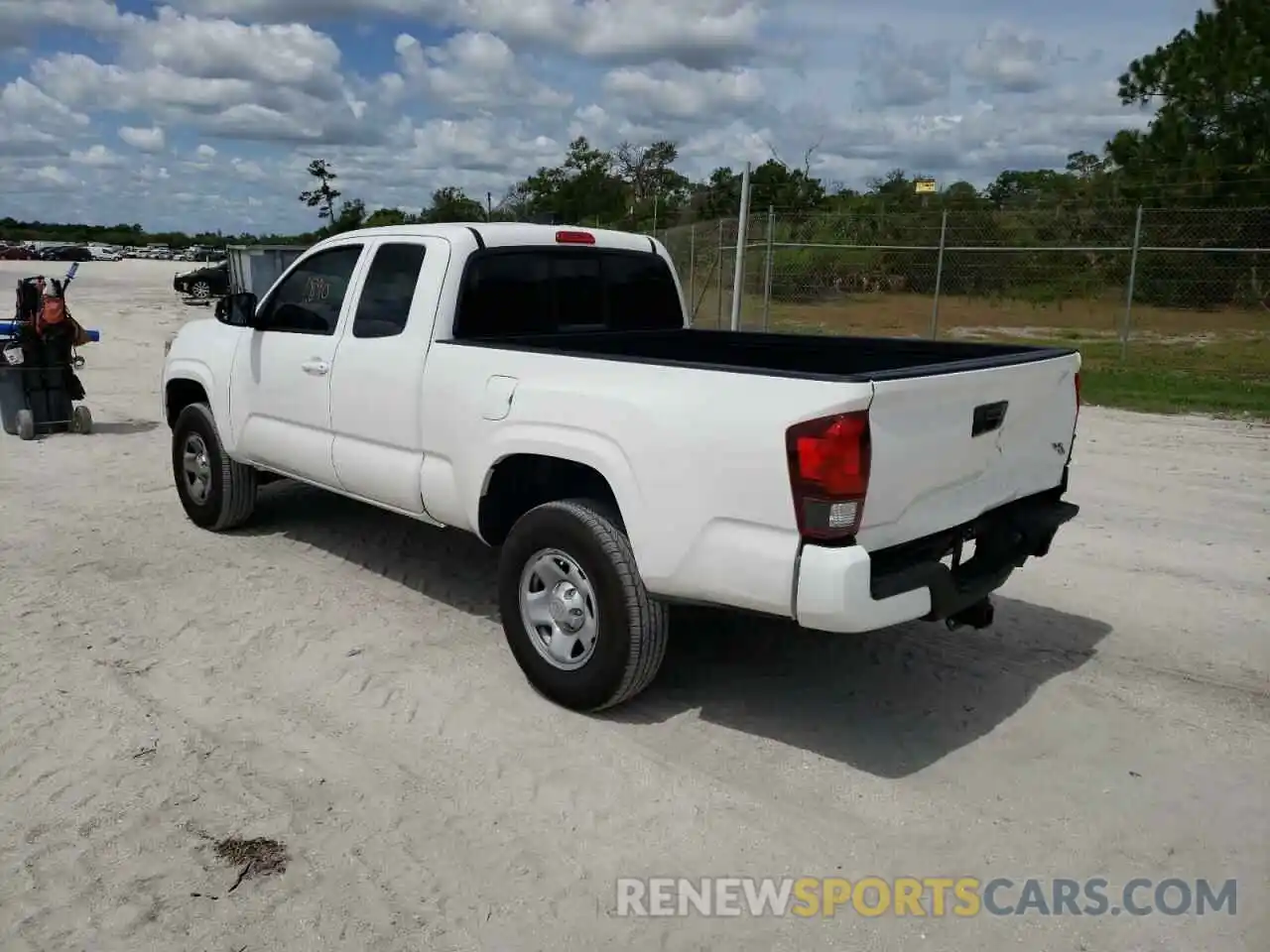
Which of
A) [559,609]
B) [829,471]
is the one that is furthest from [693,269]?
[829,471]

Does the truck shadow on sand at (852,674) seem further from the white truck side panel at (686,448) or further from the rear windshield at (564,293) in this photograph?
the rear windshield at (564,293)

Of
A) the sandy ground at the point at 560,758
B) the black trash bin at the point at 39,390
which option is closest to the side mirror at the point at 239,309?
the sandy ground at the point at 560,758

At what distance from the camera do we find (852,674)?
4836 mm

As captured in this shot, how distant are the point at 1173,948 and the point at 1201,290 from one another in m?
20.9

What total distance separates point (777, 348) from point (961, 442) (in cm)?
188

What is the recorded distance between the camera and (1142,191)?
78.5 ft

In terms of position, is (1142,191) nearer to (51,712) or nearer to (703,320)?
(703,320)

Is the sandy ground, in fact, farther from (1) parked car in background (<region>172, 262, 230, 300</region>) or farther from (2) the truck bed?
(1) parked car in background (<region>172, 262, 230, 300</region>)

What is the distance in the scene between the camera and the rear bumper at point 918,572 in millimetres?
3486

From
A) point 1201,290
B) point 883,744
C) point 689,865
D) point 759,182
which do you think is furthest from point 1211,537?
point 759,182

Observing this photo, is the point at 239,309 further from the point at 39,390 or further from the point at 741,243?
the point at 741,243

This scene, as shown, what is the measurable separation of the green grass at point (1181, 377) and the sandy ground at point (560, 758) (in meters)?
7.02

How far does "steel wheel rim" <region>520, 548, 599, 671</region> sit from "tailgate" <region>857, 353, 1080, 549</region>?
1.22 m

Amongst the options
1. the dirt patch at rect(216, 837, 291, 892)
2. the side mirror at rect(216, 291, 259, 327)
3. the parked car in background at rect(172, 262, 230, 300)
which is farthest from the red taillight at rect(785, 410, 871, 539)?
the parked car in background at rect(172, 262, 230, 300)
